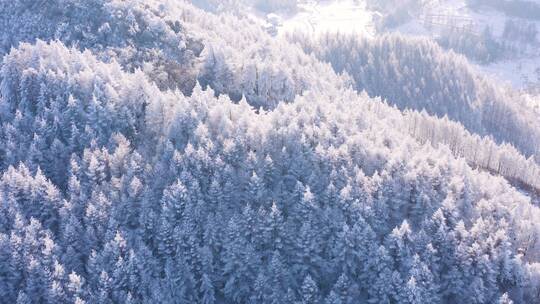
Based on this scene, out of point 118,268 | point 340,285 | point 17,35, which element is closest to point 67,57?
point 17,35

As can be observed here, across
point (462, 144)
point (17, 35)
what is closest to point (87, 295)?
point (17, 35)

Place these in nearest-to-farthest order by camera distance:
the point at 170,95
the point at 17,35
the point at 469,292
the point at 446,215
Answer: the point at 469,292
the point at 446,215
the point at 170,95
the point at 17,35

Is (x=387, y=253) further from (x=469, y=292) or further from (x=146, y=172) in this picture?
(x=146, y=172)

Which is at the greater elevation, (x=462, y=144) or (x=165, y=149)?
(x=165, y=149)

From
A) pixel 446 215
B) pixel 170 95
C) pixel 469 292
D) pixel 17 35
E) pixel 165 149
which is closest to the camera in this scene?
→ pixel 469 292

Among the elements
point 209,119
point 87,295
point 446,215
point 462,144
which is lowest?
point 462,144

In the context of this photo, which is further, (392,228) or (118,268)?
(392,228)
